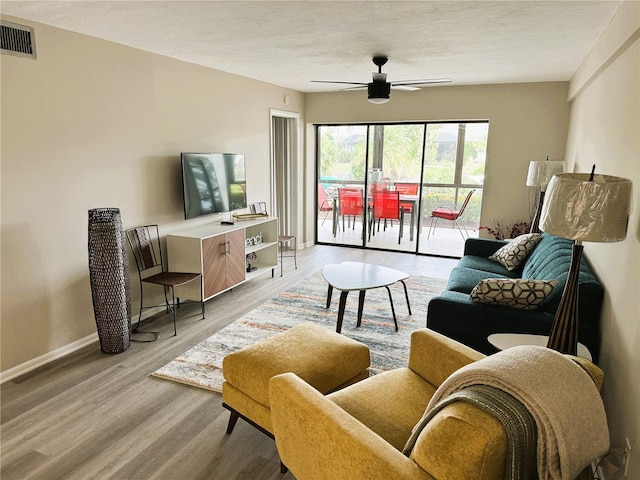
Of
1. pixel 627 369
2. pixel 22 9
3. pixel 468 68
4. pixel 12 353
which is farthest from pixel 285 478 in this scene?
pixel 468 68

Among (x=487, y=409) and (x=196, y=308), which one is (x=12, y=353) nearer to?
(x=196, y=308)

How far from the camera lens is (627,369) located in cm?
187

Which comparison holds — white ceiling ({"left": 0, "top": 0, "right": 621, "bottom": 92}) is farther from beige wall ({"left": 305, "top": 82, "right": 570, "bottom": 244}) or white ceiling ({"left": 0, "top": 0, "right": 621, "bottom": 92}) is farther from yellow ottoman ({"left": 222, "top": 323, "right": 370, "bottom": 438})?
yellow ottoman ({"left": 222, "top": 323, "right": 370, "bottom": 438})

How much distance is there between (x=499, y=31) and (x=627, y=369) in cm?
239

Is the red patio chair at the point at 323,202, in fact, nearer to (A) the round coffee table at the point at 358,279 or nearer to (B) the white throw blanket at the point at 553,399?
(A) the round coffee table at the point at 358,279

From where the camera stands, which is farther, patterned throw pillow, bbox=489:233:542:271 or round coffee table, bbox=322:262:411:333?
patterned throw pillow, bbox=489:233:542:271

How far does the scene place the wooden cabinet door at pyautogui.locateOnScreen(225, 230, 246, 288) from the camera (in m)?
4.37

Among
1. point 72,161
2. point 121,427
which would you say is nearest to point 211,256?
point 72,161

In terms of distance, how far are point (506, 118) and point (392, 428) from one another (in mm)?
5121

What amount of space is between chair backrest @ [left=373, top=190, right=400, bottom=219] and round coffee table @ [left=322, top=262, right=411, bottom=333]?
109 inches

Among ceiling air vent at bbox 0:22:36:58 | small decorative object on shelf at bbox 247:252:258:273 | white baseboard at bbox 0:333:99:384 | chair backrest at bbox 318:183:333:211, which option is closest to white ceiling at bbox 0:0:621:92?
ceiling air vent at bbox 0:22:36:58

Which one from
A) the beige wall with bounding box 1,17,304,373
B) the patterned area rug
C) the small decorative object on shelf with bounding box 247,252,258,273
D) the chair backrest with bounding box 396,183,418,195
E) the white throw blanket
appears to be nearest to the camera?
the white throw blanket

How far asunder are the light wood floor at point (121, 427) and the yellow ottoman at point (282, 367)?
202 millimetres

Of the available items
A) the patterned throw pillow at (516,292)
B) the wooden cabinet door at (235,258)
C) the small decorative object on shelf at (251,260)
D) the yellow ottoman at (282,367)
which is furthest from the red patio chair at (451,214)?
the yellow ottoman at (282,367)
